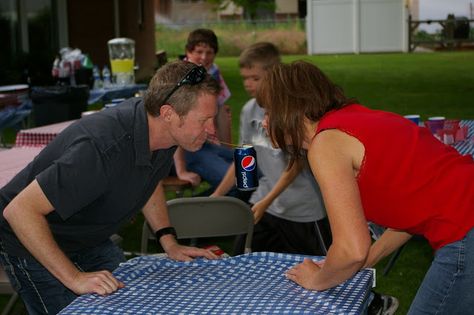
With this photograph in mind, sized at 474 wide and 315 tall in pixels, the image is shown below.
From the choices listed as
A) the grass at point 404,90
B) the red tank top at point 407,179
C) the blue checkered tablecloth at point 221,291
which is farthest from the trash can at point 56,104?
the red tank top at point 407,179

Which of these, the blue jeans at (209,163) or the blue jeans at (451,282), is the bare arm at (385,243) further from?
the blue jeans at (209,163)

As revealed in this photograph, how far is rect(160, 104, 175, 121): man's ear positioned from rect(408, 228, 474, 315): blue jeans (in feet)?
3.15

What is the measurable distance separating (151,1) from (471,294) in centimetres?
2370

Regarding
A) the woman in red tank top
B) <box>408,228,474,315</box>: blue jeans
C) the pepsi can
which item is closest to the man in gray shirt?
the pepsi can

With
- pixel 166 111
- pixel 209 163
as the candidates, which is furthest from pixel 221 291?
pixel 209 163

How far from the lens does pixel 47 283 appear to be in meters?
3.07

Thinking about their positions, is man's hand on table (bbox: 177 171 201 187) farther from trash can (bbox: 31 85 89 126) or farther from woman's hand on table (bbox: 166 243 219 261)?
woman's hand on table (bbox: 166 243 219 261)

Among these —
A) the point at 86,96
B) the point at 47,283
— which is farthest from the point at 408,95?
the point at 47,283

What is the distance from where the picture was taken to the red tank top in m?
2.49

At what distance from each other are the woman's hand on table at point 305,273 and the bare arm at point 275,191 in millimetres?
1789

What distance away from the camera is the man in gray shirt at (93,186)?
106 inches

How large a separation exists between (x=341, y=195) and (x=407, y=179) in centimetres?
23

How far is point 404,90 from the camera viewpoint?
18.8 m

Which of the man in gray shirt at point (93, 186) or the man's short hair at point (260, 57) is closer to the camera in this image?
the man in gray shirt at point (93, 186)
